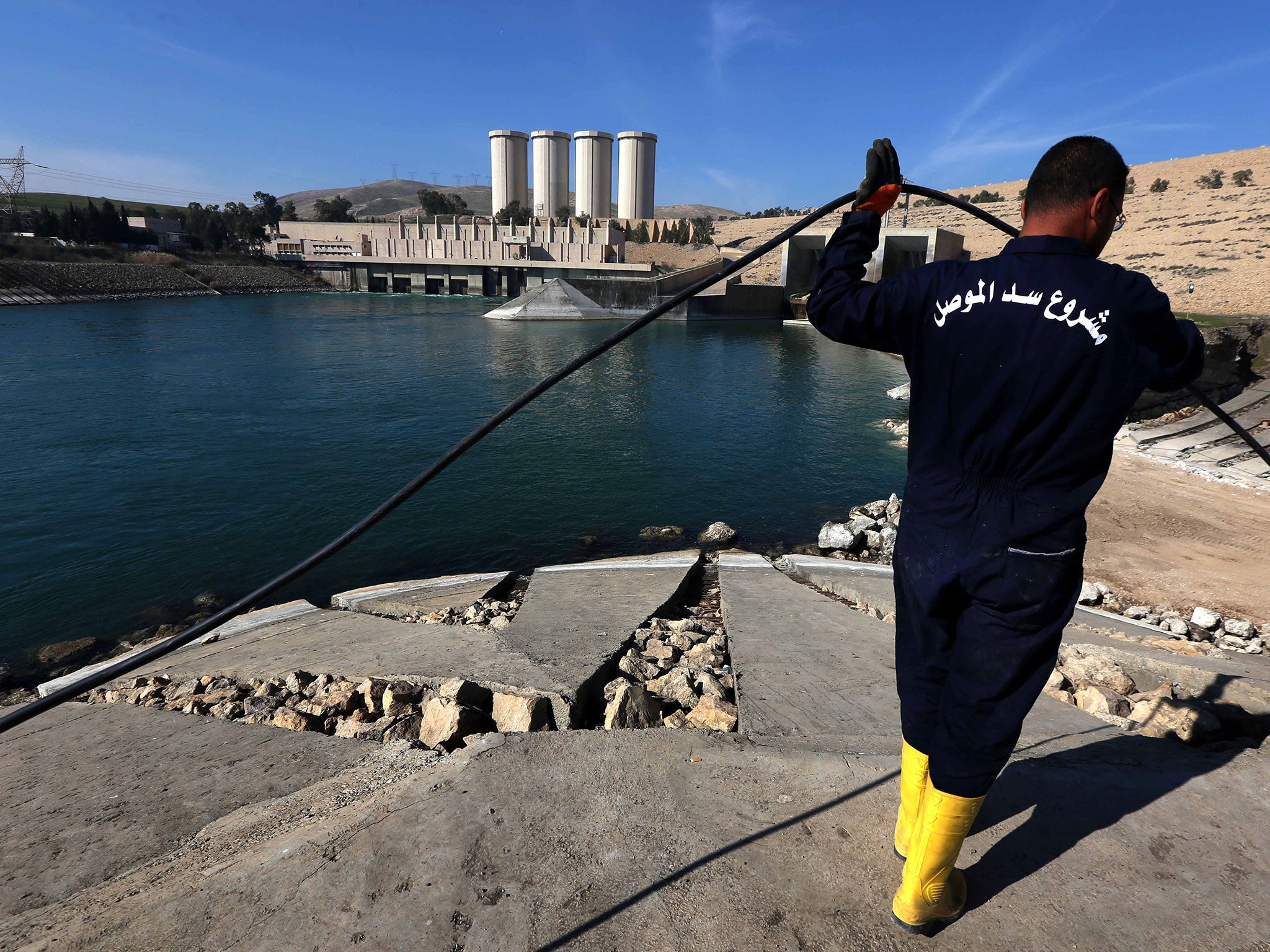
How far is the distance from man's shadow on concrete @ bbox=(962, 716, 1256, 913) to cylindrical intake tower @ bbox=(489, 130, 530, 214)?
108727 mm

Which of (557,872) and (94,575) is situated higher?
(557,872)

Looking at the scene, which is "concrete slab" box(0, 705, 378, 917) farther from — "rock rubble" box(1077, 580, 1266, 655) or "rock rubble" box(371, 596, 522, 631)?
"rock rubble" box(1077, 580, 1266, 655)

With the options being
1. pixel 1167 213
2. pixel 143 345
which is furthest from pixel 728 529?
pixel 1167 213

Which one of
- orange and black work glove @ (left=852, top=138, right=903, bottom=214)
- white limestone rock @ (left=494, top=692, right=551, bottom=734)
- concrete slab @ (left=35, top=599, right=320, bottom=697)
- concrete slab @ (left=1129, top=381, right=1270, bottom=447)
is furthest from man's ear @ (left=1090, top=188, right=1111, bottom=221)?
concrete slab @ (left=1129, top=381, right=1270, bottom=447)

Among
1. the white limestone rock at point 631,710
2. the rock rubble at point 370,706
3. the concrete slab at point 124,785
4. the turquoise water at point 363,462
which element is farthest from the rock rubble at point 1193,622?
the concrete slab at point 124,785

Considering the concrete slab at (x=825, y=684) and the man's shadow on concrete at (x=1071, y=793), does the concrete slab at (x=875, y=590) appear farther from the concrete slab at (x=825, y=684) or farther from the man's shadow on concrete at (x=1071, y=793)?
the man's shadow on concrete at (x=1071, y=793)

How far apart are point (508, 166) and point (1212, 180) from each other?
84421 millimetres

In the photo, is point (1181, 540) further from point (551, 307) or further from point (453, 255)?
point (453, 255)

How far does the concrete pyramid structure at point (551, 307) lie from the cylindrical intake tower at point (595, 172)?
6086 centimetres

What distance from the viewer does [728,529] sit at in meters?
10.5

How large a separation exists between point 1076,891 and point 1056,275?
1.77 m

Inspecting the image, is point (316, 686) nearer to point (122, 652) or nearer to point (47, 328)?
point (122, 652)

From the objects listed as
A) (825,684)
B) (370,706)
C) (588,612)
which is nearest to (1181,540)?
(825,684)

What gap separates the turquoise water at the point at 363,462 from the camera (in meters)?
9.66
